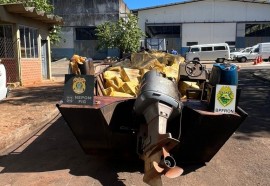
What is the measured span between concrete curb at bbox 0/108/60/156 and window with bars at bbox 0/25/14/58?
723 cm

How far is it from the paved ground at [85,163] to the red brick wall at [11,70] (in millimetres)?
7053

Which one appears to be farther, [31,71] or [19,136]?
[31,71]

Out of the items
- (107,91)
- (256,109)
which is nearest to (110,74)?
(107,91)

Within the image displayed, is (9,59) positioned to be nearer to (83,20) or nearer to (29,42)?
(29,42)

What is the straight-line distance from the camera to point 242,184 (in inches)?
184

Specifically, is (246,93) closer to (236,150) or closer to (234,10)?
(236,150)

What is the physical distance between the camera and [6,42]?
14820 mm

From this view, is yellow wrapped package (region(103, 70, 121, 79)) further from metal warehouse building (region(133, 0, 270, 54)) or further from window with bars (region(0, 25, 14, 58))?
metal warehouse building (region(133, 0, 270, 54))

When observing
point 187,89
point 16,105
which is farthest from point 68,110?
point 16,105

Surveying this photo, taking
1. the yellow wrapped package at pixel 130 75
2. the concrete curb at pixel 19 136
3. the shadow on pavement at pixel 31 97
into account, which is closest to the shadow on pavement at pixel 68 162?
the concrete curb at pixel 19 136

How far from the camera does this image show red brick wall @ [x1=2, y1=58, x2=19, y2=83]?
14964 mm

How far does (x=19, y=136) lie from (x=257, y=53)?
34.0m

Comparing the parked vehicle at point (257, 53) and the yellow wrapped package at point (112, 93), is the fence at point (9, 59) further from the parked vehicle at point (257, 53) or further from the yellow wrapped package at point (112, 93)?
the parked vehicle at point (257, 53)

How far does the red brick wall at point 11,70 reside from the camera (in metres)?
15.0
